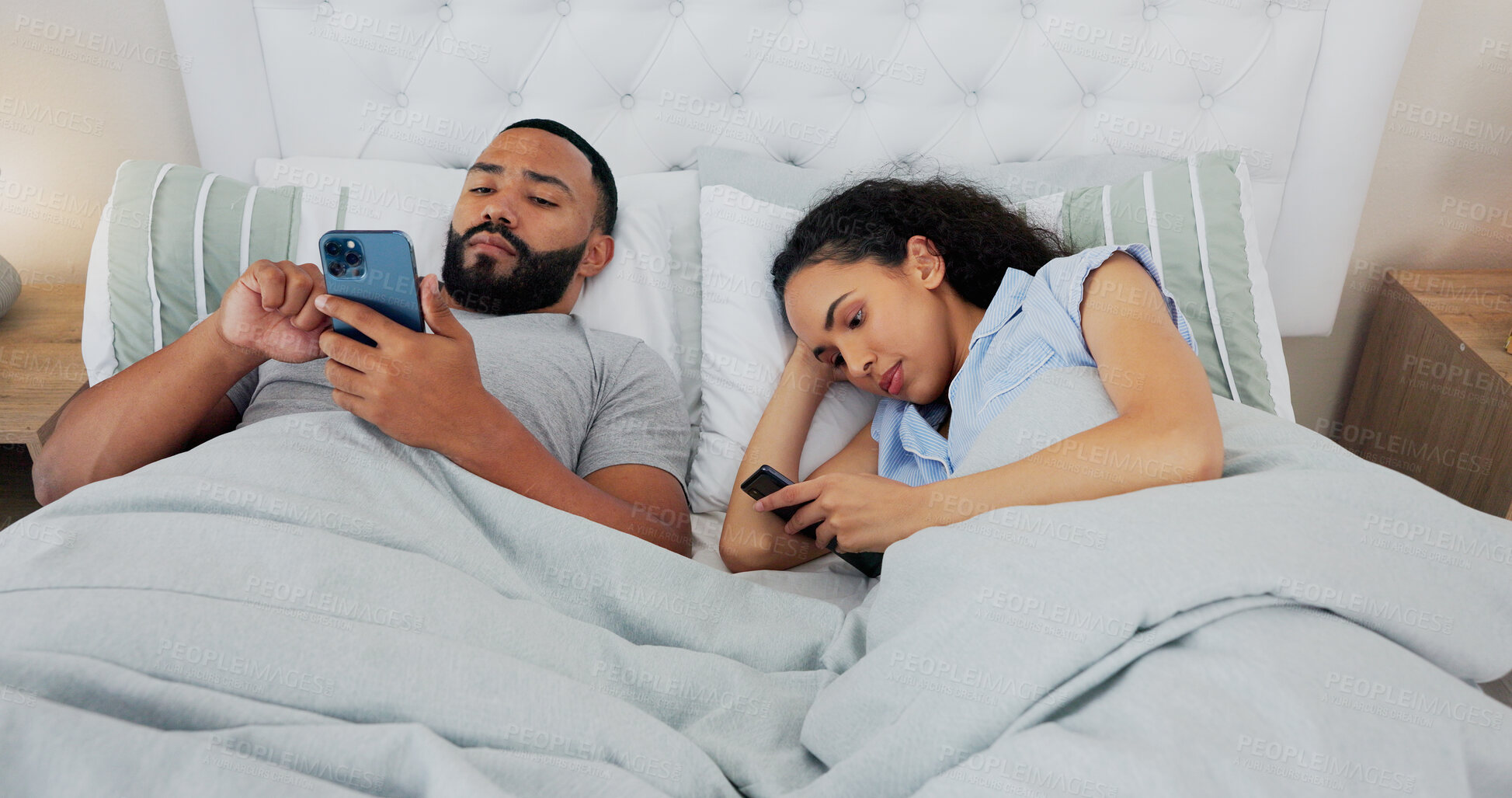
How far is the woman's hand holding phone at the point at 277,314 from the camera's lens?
1.00m

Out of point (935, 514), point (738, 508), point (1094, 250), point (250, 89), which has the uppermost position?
point (250, 89)

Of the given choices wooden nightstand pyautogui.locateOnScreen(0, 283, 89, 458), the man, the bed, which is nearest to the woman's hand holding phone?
the man

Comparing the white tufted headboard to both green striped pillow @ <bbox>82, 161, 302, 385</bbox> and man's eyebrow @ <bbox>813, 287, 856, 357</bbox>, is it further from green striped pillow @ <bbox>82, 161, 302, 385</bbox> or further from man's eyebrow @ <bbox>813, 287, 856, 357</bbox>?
man's eyebrow @ <bbox>813, 287, 856, 357</bbox>

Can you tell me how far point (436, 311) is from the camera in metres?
0.97

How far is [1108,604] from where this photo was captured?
0.71 metres

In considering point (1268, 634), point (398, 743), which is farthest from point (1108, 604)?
point (398, 743)

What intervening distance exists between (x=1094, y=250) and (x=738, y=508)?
0.60 m

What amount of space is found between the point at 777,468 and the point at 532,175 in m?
0.63

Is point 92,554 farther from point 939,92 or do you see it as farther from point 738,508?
point 939,92

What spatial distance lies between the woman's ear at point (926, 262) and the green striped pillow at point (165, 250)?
3.41 ft

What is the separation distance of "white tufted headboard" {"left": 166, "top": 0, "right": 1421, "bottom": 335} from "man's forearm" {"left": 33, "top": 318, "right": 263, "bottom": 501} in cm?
74

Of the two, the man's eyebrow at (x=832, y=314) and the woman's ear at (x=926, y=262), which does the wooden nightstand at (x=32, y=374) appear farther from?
the woman's ear at (x=926, y=262)

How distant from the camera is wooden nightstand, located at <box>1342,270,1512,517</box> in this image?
155 centimetres

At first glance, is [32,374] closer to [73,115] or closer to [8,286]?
[8,286]
